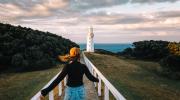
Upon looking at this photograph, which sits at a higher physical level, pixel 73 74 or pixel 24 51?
pixel 73 74

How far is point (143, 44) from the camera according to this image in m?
89.9

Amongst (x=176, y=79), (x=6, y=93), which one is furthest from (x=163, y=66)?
(x=6, y=93)

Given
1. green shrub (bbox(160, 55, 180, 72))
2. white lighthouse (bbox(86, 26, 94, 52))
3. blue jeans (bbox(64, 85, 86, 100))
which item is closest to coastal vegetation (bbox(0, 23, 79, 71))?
green shrub (bbox(160, 55, 180, 72))

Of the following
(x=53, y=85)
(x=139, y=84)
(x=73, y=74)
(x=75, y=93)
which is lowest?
(x=139, y=84)

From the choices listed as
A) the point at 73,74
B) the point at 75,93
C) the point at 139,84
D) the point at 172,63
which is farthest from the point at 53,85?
the point at 172,63

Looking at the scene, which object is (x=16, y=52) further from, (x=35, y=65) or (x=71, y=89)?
(x=71, y=89)

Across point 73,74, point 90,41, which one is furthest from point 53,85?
point 90,41

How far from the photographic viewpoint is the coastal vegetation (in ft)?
147

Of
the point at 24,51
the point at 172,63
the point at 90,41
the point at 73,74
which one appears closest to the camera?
the point at 73,74

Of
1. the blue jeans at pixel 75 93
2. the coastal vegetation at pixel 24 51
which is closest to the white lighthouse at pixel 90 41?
the coastal vegetation at pixel 24 51

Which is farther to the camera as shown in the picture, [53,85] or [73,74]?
[73,74]

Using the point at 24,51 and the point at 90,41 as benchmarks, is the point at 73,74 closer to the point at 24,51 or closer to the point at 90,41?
the point at 24,51

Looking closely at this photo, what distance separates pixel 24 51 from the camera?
47.6 meters

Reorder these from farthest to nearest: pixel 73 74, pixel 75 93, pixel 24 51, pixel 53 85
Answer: pixel 24 51
pixel 75 93
pixel 73 74
pixel 53 85
